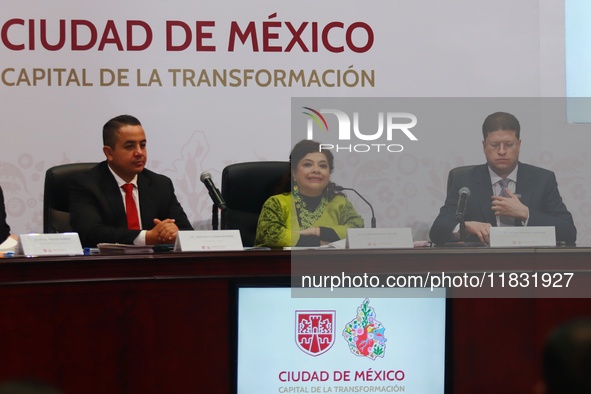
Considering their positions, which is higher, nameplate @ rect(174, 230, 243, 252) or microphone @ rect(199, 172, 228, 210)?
microphone @ rect(199, 172, 228, 210)

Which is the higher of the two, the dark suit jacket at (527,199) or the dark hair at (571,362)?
the dark suit jacket at (527,199)

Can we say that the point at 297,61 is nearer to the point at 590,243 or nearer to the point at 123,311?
the point at 590,243

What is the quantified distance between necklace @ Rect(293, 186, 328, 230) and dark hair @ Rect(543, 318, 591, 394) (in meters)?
3.04

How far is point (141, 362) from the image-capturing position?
2850mm

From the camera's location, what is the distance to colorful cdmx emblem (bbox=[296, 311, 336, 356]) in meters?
2.92

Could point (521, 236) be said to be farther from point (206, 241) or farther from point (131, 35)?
point (131, 35)

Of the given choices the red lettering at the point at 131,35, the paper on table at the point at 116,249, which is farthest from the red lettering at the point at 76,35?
the paper on table at the point at 116,249

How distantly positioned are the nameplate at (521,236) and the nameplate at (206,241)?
2.89ft

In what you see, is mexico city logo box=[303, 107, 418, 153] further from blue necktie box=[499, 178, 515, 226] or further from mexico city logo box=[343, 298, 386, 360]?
mexico city logo box=[343, 298, 386, 360]

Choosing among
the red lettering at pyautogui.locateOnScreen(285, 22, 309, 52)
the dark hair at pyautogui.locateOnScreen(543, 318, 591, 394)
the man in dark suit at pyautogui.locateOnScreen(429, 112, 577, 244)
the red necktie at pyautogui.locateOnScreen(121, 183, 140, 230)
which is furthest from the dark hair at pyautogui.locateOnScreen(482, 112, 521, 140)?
the dark hair at pyautogui.locateOnScreen(543, 318, 591, 394)

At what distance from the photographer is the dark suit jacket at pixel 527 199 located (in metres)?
3.97

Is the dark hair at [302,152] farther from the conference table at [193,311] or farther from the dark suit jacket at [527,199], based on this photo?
the conference table at [193,311]

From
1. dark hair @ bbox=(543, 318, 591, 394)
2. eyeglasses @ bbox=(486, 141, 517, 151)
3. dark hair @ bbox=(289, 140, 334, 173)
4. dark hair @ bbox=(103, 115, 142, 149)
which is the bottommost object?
dark hair @ bbox=(543, 318, 591, 394)

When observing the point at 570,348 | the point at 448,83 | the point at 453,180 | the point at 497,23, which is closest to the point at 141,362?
the point at 453,180
